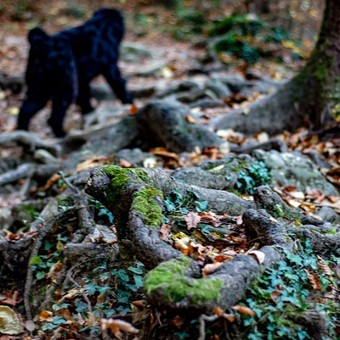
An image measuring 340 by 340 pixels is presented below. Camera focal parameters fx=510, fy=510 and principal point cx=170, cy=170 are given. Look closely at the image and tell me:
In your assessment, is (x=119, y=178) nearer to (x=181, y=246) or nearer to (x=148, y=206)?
(x=148, y=206)

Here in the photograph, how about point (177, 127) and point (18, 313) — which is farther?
point (177, 127)

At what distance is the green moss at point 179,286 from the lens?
84.4 inches

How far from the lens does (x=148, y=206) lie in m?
2.83

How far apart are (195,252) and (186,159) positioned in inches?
113

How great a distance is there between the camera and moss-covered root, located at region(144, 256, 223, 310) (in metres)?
2.14

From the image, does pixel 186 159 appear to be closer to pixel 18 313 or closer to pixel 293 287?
pixel 18 313

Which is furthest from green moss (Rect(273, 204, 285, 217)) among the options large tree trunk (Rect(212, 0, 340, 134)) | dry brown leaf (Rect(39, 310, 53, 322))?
large tree trunk (Rect(212, 0, 340, 134))

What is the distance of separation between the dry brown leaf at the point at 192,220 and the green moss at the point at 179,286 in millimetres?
899

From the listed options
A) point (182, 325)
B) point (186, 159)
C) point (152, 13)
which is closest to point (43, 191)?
point (186, 159)

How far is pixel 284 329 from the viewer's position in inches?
95.6

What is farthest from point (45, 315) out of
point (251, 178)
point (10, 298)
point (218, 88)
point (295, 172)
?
point (218, 88)

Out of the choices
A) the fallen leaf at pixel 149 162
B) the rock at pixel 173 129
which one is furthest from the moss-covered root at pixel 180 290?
the rock at pixel 173 129

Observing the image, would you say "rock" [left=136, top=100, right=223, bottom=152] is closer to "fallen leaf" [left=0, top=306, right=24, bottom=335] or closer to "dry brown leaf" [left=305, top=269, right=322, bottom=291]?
"fallen leaf" [left=0, top=306, right=24, bottom=335]

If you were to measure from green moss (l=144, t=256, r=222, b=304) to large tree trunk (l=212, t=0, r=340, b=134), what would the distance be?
4534 mm
